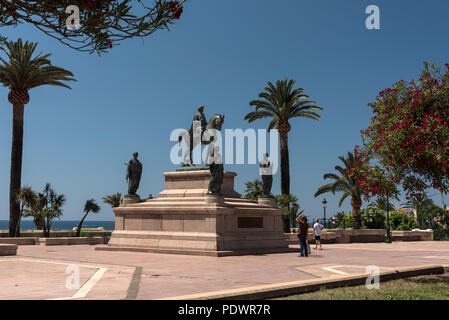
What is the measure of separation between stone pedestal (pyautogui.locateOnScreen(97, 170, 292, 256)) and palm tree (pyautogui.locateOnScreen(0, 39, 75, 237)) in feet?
39.5

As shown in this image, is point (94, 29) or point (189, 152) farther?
point (189, 152)

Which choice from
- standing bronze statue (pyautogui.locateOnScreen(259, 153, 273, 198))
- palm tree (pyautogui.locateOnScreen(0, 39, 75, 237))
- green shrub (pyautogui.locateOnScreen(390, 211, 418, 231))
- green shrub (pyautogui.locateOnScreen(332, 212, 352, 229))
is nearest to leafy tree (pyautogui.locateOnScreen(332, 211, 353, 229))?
green shrub (pyautogui.locateOnScreen(332, 212, 352, 229))

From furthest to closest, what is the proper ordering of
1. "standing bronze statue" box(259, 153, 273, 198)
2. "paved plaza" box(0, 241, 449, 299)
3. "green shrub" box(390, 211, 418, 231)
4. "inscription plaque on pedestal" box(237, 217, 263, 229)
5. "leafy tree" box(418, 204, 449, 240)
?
"leafy tree" box(418, 204, 449, 240), "green shrub" box(390, 211, 418, 231), "standing bronze statue" box(259, 153, 273, 198), "inscription plaque on pedestal" box(237, 217, 263, 229), "paved plaza" box(0, 241, 449, 299)

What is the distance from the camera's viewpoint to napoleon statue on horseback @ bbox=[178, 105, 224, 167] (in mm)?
21484

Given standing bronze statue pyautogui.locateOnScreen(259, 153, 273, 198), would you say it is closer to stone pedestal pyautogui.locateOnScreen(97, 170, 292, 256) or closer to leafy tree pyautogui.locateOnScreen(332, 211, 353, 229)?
stone pedestal pyautogui.locateOnScreen(97, 170, 292, 256)

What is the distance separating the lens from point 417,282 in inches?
396

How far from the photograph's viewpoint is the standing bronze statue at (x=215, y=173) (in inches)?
765

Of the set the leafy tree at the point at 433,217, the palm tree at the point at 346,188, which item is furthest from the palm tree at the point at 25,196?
the leafy tree at the point at 433,217

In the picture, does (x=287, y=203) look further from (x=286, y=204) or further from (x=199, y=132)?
(x=199, y=132)

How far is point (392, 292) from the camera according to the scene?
8391 mm
